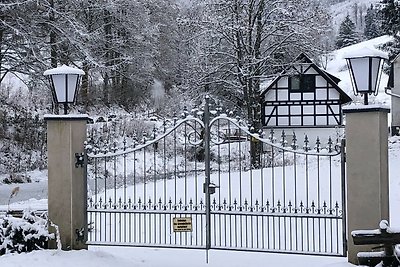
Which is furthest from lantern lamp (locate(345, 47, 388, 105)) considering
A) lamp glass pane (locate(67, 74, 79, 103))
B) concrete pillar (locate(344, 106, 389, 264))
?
lamp glass pane (locate(67, 74, 79, 103))

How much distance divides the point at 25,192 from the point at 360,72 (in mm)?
11919

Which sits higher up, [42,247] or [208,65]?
[208,65]

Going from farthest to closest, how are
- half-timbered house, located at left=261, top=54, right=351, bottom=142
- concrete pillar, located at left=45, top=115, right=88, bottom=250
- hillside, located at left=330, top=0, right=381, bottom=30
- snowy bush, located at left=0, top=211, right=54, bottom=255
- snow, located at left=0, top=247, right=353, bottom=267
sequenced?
1. hillside, located at left=330, top=0, right=381, bottom=30
2. half-timbered house, located at left=261, top=54, right=351, bottom=142
3. concrete pillar, located at left=45, top=115, right=88, bottom=250
4. snowy bush, located at left=0, top=211, right=54, bottom=255
5. snow, located at left=0, top=247, right=353, bottom=267

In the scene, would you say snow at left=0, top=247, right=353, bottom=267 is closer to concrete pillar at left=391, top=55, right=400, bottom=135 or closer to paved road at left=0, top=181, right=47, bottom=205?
paved road at left=0, top=181, right=47, bottom=205

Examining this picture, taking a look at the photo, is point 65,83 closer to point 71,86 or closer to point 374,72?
point 71,86

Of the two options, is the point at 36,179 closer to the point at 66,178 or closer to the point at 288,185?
the point at 288,185

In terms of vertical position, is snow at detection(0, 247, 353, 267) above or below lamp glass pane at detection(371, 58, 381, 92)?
below

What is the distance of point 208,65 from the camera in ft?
59.5

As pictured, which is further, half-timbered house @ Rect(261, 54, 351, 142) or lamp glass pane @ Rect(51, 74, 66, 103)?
half-timbered house @ Rect(261, 54, 351, 142)

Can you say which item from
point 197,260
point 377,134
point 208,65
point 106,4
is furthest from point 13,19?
point 377,134

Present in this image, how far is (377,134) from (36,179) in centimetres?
1408

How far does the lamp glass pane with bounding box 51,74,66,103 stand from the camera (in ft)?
22.9

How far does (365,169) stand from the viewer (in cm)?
604

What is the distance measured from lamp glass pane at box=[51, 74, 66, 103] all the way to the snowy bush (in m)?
1.56
